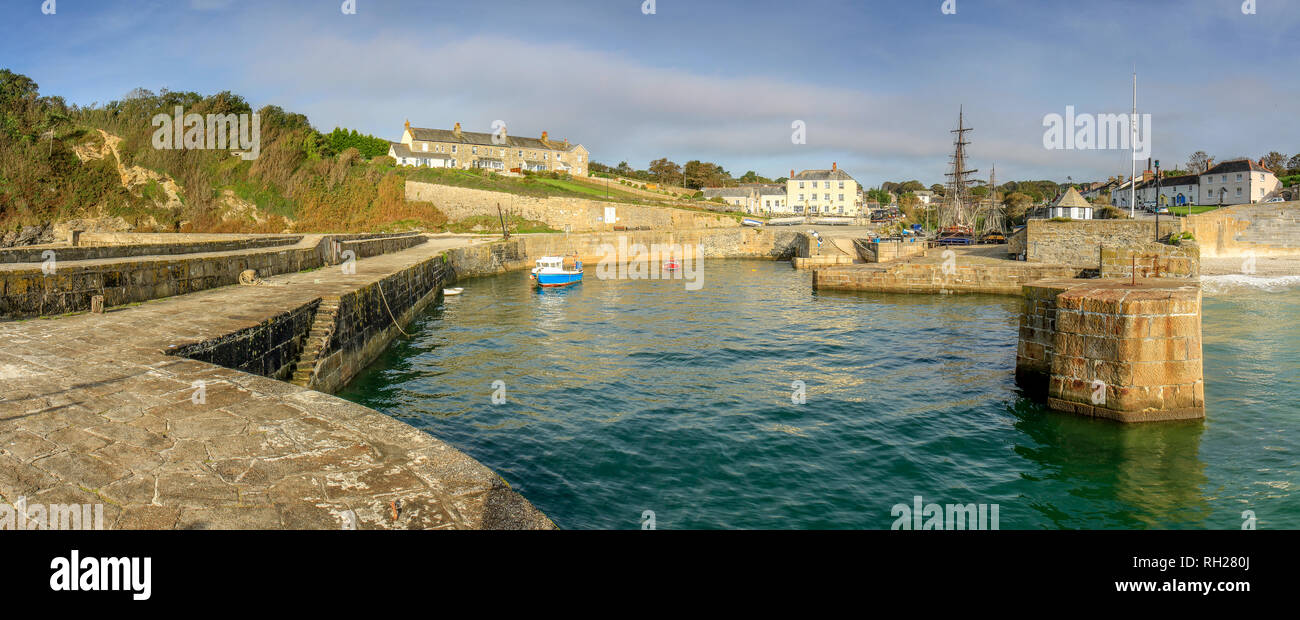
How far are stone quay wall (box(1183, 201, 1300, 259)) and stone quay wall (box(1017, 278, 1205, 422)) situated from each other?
2986cm

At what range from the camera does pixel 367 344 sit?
16406 mm

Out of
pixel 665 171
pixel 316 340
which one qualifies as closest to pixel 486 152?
pixel 665 171

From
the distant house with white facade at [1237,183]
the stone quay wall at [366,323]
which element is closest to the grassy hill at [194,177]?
the stone quay wall at [366,323]

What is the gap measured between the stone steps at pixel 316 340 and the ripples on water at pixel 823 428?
129 centimetres

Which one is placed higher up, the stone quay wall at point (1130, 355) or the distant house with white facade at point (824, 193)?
the distant house with white facade at point (824, 193)

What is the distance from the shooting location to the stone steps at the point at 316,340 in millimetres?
12133

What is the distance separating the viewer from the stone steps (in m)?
12.1

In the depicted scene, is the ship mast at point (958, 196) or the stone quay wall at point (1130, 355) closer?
the stone quay wall at point (1130, 355)

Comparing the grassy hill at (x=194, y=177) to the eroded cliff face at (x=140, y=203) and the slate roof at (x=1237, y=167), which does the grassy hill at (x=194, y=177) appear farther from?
A: the slate roof at (x=1237, y=167)

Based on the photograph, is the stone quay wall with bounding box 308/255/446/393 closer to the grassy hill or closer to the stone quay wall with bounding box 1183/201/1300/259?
the grassy hill
